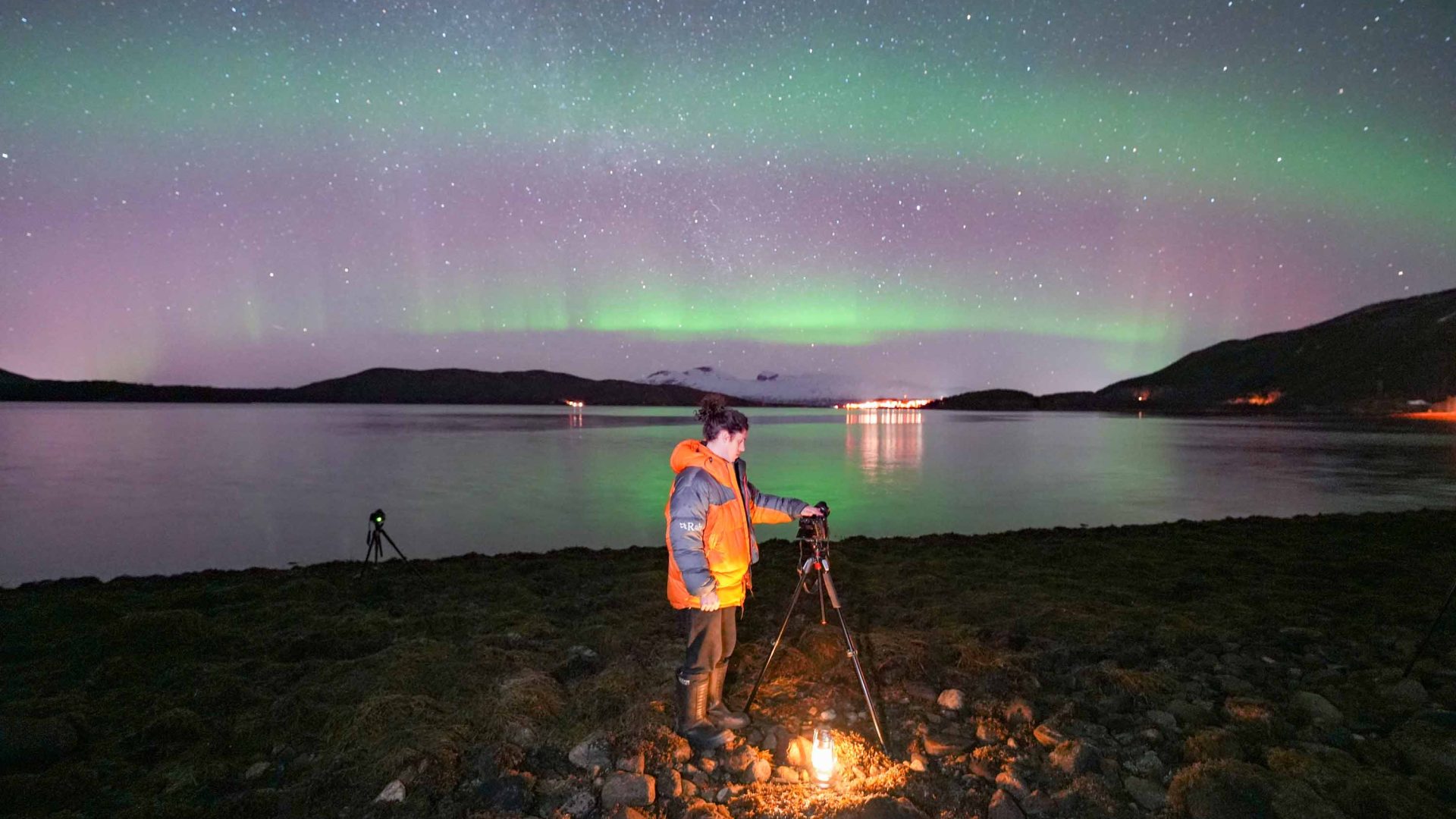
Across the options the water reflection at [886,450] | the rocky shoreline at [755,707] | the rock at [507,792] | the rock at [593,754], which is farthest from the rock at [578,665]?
the water reflection at [886,450]

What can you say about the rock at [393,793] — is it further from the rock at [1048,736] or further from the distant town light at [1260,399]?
the distant town light at [1260,399]

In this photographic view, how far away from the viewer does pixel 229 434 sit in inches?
2392

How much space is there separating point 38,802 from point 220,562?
13881 mm

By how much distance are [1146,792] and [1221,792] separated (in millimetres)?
371

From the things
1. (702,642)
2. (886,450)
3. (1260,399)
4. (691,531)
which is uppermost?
(1260,399)

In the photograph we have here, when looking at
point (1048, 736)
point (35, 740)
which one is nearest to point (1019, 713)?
point (1048, 736)

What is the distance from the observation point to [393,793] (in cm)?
414

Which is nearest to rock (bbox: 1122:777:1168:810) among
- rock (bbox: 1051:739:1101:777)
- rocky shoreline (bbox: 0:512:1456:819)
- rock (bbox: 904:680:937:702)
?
rocky shoreline (bbox: 0:512:1456:819)

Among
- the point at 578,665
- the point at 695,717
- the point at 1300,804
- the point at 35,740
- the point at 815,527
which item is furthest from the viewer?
the point at 578,665

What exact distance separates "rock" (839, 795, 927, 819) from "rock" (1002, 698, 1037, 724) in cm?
136

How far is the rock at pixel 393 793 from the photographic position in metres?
4.11

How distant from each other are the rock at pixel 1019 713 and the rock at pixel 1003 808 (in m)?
1.01

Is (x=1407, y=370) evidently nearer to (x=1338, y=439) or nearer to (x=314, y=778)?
(x=1338, y=439)

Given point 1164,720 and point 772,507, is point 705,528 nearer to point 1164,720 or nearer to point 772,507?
point 772,507
